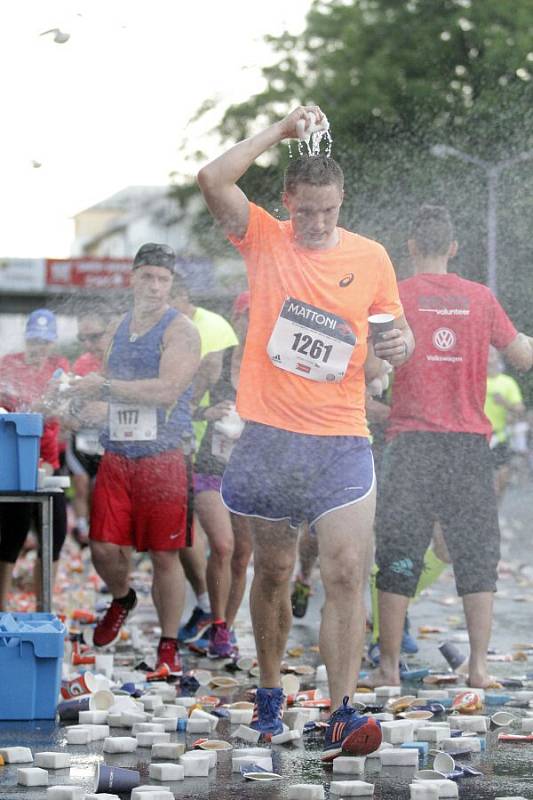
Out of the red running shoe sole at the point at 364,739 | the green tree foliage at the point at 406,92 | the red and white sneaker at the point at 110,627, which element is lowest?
the red running shoe sole at the point at 364,739

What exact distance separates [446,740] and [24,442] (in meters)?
2.38

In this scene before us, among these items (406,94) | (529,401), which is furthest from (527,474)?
(529,401)

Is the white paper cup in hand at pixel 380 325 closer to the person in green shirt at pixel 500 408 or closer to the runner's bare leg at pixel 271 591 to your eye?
the runner's bare leg at pixel 271 591

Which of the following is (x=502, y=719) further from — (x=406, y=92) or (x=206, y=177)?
(x=406, y=92)

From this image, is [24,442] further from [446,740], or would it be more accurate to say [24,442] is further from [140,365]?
[446,740]

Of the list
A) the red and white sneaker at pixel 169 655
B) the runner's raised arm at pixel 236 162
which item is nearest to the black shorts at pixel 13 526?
the red and white sneaker at pixel 169 655

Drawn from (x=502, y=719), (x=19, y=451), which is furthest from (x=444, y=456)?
(x=19, y=451)

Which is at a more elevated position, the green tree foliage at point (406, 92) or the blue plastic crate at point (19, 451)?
the green tree foliage at point (406, 92)

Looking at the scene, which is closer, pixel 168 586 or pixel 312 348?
pixel 312 348

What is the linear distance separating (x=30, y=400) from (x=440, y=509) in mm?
2473

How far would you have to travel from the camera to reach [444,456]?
23.3 ft

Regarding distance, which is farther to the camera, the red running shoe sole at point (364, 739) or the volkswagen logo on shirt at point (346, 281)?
the volkswagen logo on shirt at point (346, 281)

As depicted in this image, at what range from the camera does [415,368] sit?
23.5 feet

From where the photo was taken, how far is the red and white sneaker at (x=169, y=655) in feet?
24.8
